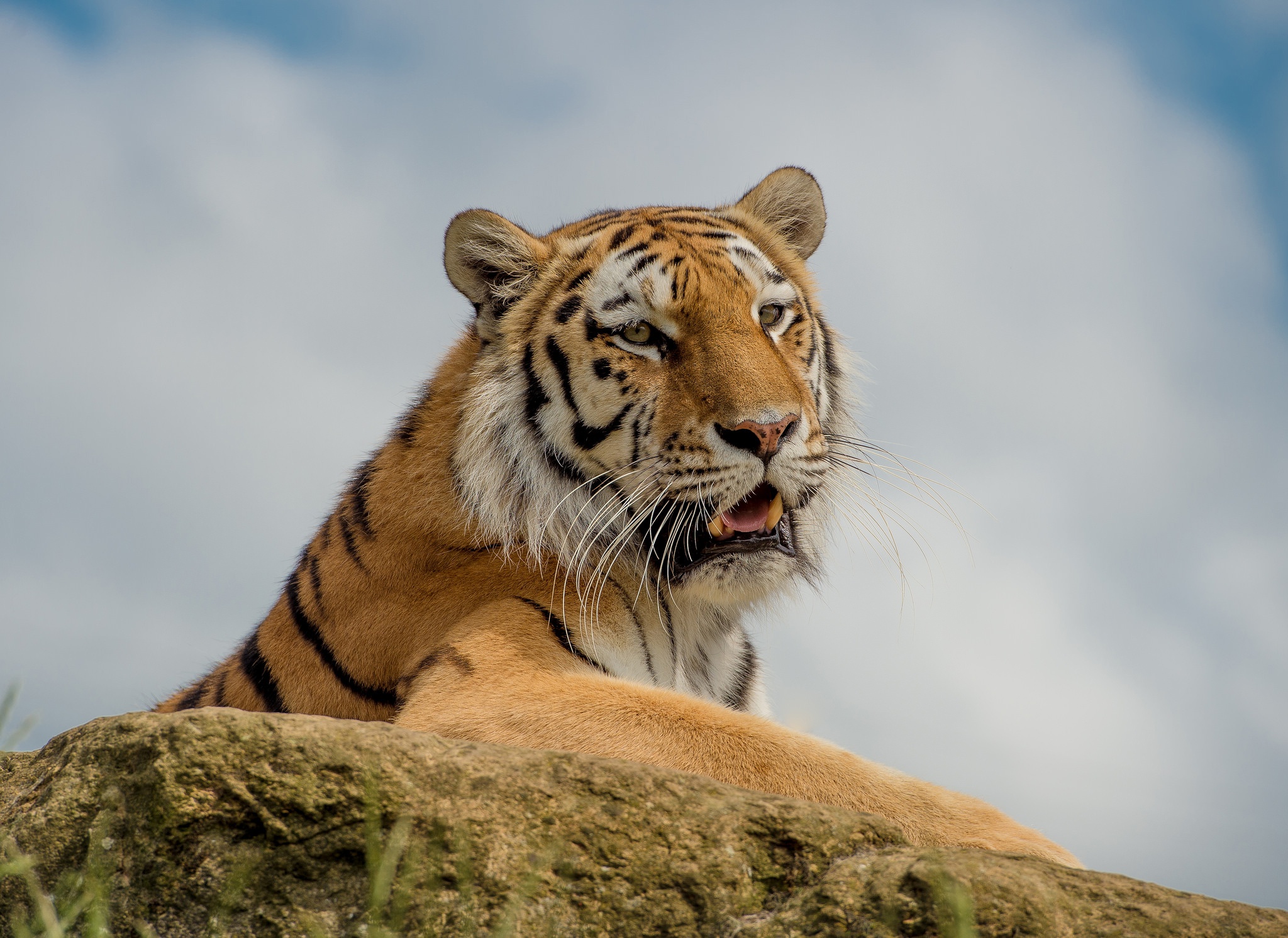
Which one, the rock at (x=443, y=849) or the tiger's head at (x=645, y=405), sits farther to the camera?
the tiger's head at (x=645, y=405)

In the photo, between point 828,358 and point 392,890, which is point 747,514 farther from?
point 392,890

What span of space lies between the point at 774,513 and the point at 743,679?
93 cm

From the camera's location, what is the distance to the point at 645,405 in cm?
351

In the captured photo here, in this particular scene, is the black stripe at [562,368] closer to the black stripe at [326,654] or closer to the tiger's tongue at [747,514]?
the tiger's tongue at [747,514]

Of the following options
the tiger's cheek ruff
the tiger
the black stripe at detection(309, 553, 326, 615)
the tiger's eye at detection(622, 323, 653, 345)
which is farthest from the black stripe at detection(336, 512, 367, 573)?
the tiger's eye at detection(622, 323, 653, 345)

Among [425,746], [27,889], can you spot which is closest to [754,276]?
[425,746]

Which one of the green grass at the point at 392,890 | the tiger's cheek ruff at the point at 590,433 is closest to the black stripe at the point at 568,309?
the tiger's cheek ruff at the point at 590,433

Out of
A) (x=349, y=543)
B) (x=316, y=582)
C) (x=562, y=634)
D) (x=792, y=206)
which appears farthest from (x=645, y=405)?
(x=792, y=206)

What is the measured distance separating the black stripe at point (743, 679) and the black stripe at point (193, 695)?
1.99 metres

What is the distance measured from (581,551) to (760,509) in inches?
24.8

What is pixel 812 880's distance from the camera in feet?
6.16

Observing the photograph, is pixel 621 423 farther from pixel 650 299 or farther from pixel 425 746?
pixel 425 746

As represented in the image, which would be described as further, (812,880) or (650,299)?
(650,299)

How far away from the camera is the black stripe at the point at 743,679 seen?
13.0ft
